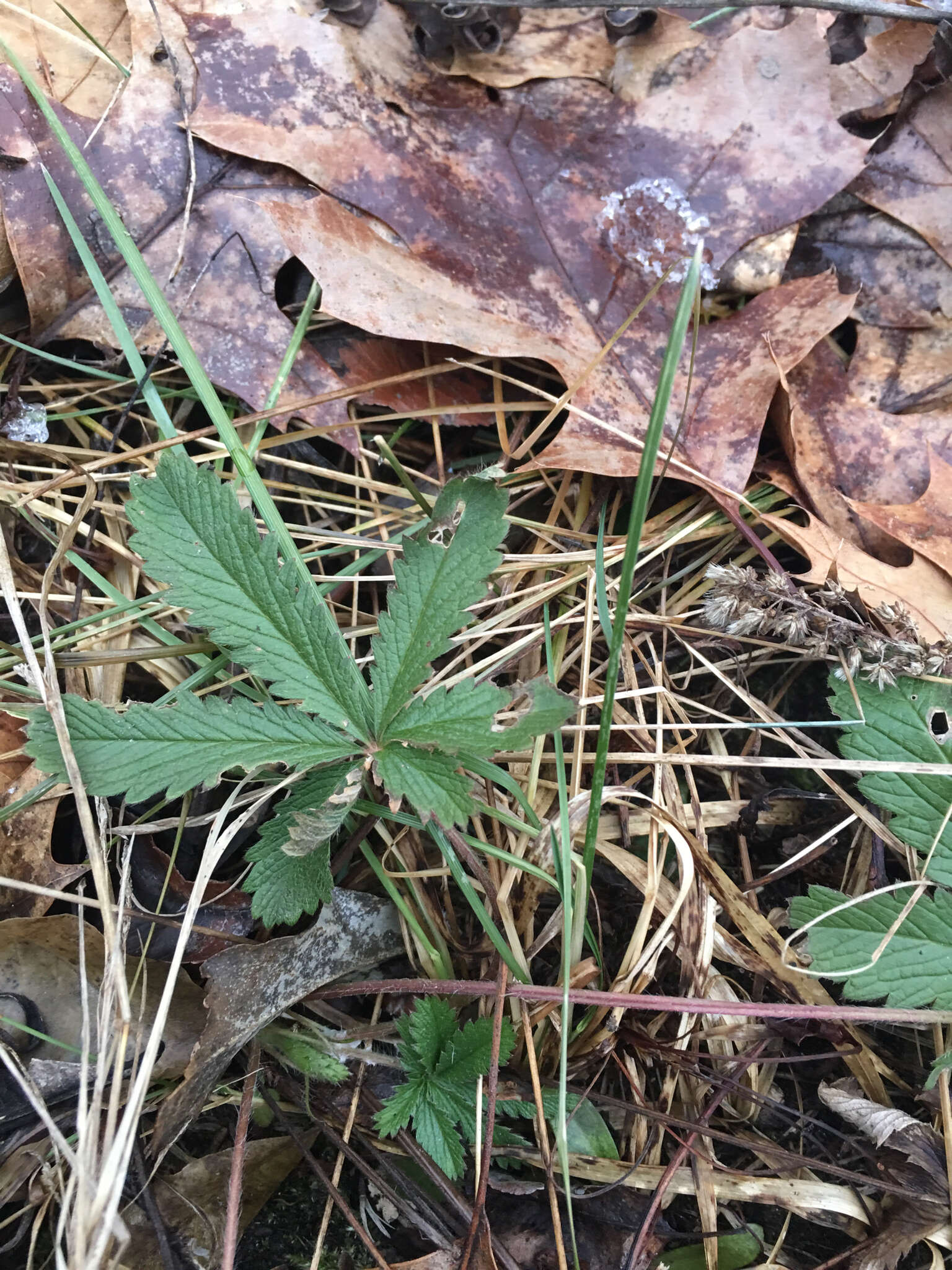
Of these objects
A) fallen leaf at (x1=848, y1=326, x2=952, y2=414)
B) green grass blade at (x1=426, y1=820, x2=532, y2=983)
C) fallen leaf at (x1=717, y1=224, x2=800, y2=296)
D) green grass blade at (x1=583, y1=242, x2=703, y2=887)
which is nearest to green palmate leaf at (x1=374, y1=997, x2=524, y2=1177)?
green grass blade at (x1=426, y1=820, x2=532, y2=983)

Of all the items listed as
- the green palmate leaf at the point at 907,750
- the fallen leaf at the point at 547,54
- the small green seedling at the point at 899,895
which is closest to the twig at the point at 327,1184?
the small green seedling at the point at 899,895

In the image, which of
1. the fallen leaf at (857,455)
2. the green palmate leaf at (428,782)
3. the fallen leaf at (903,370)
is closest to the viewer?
the green palmate leaf at (428,782)

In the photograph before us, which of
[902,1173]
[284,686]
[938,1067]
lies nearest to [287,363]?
[284,686]

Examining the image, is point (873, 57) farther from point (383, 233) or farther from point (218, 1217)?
point (218, 1217)

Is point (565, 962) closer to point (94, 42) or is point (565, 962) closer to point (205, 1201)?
point (205, 1201)

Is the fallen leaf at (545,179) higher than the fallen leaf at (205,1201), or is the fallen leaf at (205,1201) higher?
the fallen leaf at (545,179)

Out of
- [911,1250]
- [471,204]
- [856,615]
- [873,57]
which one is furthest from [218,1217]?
[873,57]

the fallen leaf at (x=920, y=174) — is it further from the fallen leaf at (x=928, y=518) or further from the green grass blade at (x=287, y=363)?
the green grass blade at (x=287, y=363)
